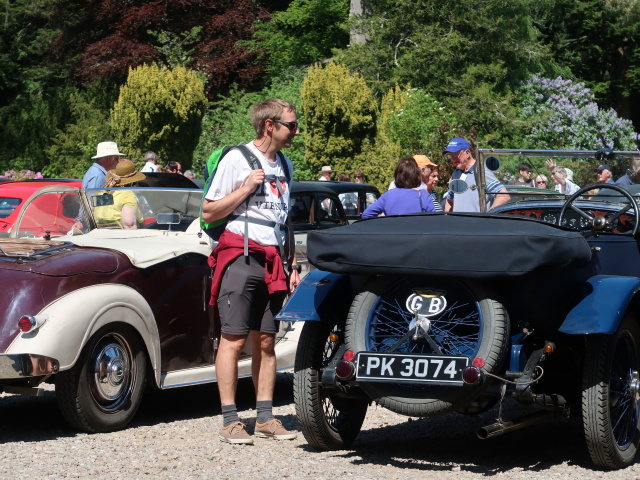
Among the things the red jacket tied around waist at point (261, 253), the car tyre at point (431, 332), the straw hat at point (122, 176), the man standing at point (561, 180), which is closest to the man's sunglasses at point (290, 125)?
the red jacket tied around waist at point (261, 253)

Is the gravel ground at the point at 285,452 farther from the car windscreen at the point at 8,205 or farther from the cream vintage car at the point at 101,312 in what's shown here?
the car windscreen at the point at 8,205

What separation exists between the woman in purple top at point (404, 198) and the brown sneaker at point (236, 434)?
2671mm

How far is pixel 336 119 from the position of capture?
28.0 meters

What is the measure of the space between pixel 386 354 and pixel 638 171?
3.27 metres

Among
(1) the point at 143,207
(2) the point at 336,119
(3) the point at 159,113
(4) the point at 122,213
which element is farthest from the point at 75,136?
(4) the point at 122,213

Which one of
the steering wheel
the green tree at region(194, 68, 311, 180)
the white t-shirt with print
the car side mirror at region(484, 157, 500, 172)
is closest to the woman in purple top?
the car side mirror at region(484, 157, 500, 172)

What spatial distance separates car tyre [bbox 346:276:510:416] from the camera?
5.37 meters

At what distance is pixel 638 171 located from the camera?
8.00m

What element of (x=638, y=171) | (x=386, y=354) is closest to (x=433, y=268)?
(x=386, y=354)

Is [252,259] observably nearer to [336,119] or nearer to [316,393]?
[316,393]

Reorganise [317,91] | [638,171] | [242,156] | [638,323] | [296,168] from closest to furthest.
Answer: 1. [638,323]
2. [242,156]
3. [638,171]
4. [317,91]
5. [296,168]

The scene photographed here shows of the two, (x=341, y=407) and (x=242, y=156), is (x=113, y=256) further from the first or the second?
(x=341, y=407)

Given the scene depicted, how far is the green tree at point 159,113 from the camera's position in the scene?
97.0 ft

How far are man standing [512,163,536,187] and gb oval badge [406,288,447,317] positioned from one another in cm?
298
